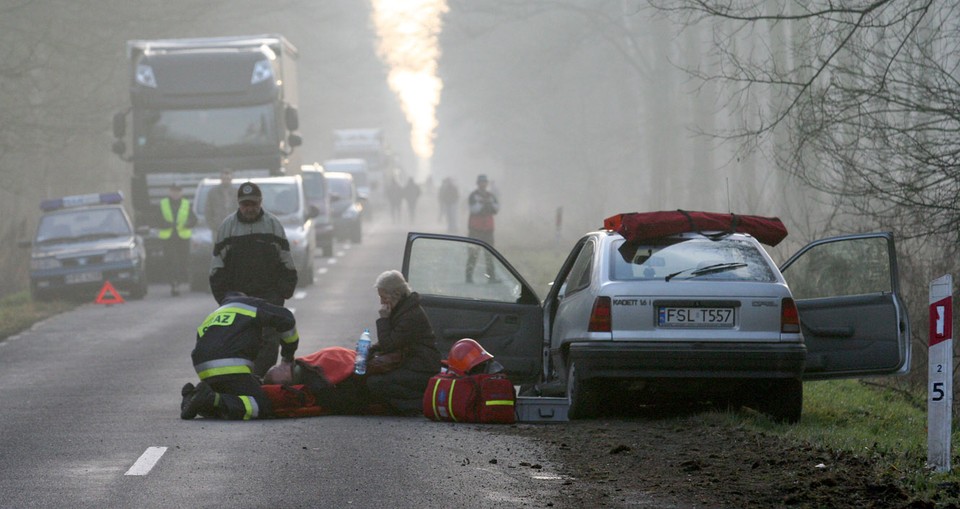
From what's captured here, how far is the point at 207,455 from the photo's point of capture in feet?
32.1

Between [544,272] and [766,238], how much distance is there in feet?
58.7

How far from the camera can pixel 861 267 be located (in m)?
15.9

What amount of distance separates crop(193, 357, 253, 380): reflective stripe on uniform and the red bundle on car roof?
295 cm

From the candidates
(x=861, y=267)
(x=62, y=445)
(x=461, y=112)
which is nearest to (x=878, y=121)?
(x=861, y=267)

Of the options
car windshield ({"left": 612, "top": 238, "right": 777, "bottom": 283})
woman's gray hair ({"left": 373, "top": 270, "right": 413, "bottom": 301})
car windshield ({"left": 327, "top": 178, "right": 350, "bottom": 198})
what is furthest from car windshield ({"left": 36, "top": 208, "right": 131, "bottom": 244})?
car windshield ({"left": 612, "top": 238, "right": 777, "bottom": 283})

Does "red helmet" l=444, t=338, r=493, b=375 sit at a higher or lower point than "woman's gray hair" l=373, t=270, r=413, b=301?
lower

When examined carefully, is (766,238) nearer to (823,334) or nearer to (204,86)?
(823,334)

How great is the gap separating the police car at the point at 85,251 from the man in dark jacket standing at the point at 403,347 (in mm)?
15422

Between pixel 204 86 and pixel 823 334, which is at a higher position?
pixel 204 86

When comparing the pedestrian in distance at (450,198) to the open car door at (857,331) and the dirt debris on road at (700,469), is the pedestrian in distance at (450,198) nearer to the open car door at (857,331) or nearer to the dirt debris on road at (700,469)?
the open car door at (857,331)

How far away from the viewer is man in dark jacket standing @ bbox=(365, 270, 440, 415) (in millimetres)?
11750

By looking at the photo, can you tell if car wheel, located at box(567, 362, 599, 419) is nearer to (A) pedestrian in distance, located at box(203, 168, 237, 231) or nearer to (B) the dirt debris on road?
(B) the dirt debris on road

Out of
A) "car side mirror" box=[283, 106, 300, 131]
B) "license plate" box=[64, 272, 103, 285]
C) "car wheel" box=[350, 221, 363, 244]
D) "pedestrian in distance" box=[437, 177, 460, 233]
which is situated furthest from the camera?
"pedestrian in distance" box=[437, 177, 460, 233]

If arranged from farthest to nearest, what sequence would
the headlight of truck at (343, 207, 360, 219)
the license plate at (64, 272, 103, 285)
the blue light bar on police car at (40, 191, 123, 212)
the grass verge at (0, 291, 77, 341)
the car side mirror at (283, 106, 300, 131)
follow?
the headlight of truck at (343, 207, 360, 219) < the car side mirror at (283, 106, 300, 131) < the blue light bar on police car at (40, 191, 123, 212) < the license plate at (64, 272, 103, 285) < the grass verge at (0, 291, 77, 341)
